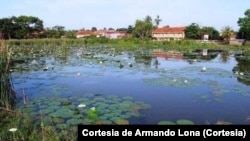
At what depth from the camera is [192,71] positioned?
14836 mm

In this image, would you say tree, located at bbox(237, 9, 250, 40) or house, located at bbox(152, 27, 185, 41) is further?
house, located at bbox(152, 27, 185, 41)

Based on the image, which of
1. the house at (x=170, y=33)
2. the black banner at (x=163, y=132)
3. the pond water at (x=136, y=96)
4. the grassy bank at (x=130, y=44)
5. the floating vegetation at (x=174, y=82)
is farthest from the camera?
the house at (x=170, y=33)

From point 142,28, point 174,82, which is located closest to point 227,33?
point 142,28

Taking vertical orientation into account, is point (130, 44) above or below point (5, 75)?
above

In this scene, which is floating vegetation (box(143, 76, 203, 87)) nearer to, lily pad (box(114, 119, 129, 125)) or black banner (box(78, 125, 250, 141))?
lily pad (box(114, 119, 129, 125))

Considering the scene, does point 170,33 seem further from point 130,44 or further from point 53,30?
point 130,44

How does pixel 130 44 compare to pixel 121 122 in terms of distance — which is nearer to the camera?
pixel 121 122

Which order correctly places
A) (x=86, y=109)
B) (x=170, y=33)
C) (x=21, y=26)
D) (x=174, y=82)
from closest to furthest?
(x=86, y=109) → (x=174, y=82) → (x=21, y=26) → (x=170, y=33)

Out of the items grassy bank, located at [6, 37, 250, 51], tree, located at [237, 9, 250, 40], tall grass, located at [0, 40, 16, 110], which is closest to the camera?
tall grass, located at [0, 40, 16, 110]

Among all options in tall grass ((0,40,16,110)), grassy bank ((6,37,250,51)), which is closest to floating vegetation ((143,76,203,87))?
tall grass ((0,40,16,110))

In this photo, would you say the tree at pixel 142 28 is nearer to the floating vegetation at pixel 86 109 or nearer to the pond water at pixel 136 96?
the pond water at pixel 136 96

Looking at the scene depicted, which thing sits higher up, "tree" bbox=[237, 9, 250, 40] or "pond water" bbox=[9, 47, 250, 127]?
"tree" bbox=[237, 9, 250, 40]

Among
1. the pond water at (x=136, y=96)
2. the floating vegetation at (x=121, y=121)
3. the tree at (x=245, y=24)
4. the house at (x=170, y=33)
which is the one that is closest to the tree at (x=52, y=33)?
the house at (x=170, y=33)

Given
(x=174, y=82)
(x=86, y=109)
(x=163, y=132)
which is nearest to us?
(x=163, y=132)
